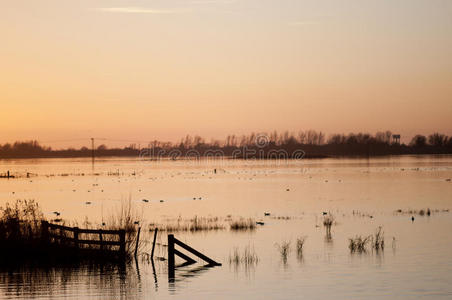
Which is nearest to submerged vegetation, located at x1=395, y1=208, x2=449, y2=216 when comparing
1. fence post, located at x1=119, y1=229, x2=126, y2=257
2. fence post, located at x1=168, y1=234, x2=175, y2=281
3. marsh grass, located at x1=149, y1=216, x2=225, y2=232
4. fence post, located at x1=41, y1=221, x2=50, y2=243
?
marsh grass, located at x1=149, y1=216, x2=225, y2=232

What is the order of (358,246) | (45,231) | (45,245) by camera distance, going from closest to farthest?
(45,231), (45,245), (358,246)

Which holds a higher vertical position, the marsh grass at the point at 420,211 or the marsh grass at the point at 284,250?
the marsh grass at the point at 420,211

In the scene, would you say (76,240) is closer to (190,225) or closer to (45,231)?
(45,231)

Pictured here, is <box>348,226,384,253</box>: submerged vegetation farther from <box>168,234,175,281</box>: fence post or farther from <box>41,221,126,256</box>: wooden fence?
<box>41,221,126,256</box>: wooden fence

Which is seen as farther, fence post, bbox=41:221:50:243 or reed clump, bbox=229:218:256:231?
reed clump, bbox=229:218:256:231

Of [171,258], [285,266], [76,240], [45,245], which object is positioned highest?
[76,240]

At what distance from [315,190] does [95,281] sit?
2856 inches

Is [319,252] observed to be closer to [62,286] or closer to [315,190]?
[62,286]

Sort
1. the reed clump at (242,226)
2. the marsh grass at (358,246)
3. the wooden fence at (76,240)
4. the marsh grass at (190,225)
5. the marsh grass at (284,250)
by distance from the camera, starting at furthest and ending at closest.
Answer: the reed clump at (242,226)
the marsh grass at (190,225)
the marsh grass at (358,246)
the marsh grass at (284,250)
the wooden fence at (76,240)

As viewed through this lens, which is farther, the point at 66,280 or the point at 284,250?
the point at 284,250

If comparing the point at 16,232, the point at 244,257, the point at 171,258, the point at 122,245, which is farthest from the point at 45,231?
the point at 244,257

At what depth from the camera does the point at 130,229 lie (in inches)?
1430

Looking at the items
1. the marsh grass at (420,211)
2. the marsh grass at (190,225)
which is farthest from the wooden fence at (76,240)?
the marsh grass at (420,211)

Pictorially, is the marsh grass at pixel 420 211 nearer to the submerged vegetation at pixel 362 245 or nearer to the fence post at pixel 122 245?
the submerged vegetation at pixel 362 245
